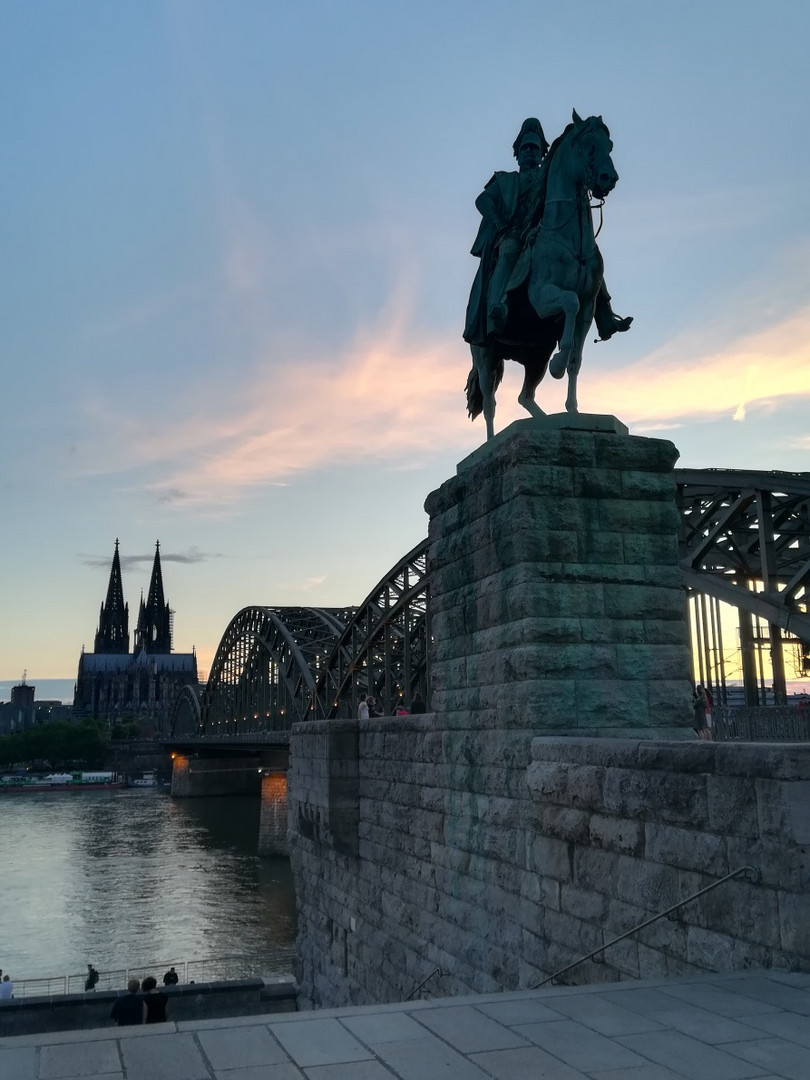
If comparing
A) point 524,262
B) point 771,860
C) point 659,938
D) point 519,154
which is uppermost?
point 519,154

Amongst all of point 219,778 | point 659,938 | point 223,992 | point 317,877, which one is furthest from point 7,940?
point 219,778

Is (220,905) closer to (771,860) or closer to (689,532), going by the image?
(689,532)

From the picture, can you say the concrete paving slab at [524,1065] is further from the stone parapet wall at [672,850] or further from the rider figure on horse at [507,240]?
the rider figure on horse at [507,240]

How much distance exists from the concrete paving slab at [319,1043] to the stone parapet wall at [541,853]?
128 inches

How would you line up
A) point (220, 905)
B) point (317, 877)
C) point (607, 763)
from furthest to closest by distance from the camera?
Answer: point (220, 905) < point (317, 877) < point (607, 763)

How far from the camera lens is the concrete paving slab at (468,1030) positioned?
17.3 ft

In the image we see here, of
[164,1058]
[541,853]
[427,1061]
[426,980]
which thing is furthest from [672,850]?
[426,980]

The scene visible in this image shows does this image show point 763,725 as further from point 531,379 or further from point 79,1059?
point 79,1059

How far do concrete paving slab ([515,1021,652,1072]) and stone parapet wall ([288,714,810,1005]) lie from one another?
1937 millimetres

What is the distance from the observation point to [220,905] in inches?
1719

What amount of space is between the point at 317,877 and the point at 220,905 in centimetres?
2700

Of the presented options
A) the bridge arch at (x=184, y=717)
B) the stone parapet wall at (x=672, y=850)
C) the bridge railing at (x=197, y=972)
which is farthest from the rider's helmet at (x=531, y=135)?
the bridge arch at (x=184, y=717)

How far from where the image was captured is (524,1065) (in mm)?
4934

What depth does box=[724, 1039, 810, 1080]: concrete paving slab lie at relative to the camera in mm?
4723
